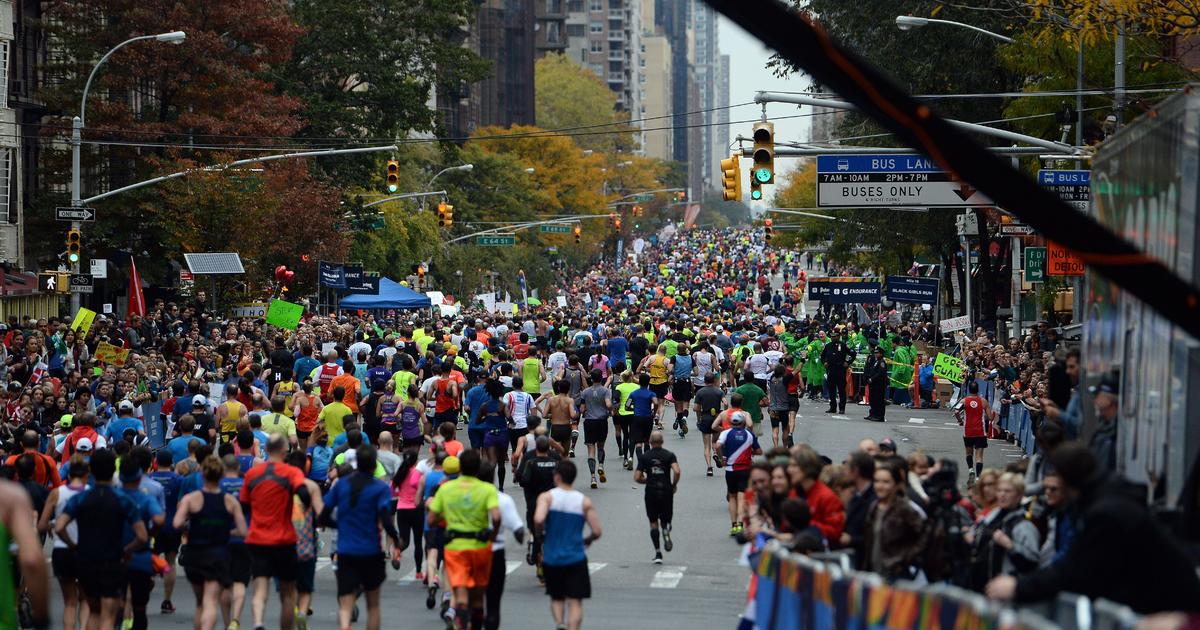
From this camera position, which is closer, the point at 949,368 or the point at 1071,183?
the point at 1071,183

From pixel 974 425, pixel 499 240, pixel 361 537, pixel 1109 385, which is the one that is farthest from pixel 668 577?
pixel 499 240

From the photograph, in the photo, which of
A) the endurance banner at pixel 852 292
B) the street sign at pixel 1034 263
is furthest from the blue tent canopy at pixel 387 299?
the street sign at pixel 1034 263

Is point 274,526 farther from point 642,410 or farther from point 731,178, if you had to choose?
point 731,178

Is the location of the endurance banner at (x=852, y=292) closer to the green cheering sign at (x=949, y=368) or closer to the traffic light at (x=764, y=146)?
the green cheering sign at (x=949, y=368)

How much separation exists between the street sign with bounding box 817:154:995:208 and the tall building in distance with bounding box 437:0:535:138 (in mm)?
82911

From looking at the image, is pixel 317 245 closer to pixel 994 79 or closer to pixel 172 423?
pixel 994 79

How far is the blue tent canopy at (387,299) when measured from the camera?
50000 mm

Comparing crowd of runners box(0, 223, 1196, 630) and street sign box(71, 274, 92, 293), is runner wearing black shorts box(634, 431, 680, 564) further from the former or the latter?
street sign box(71, 274, 92, 293)

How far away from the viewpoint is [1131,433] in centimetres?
937

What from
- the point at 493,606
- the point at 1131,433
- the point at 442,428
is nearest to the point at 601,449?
the point at 442,428

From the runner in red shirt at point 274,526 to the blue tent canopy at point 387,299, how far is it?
36312 millimetres

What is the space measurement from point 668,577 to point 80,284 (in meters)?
22.2

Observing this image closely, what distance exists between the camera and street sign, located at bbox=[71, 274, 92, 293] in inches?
1415

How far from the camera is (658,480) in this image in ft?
57.7
